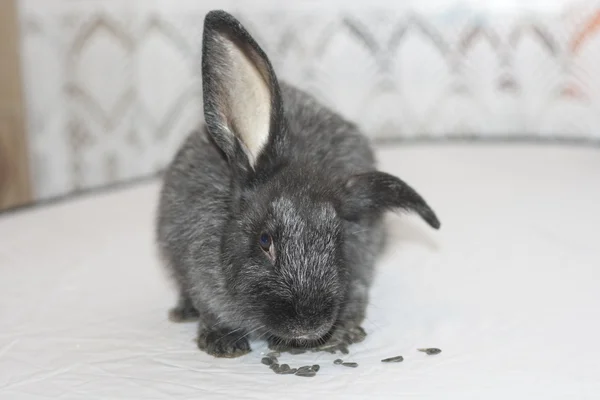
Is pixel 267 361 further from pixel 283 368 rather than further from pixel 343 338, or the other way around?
pixel 343 338

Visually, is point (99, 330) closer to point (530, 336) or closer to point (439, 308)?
→ point (439, 308)

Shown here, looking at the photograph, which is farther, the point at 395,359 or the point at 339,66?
the point at 339,66

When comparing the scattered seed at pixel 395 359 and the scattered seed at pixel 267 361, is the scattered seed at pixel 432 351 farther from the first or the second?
the scattered seed at pixel 267 361

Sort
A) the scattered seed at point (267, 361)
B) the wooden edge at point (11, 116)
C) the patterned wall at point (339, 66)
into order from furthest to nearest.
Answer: the patterned wall at point (339, 66), the wooden edge at point (11, 116), the scattered seed at point (267, 361)

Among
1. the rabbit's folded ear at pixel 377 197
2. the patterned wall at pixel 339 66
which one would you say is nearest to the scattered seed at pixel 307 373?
the rabbit's folded ear at pixel 377 197

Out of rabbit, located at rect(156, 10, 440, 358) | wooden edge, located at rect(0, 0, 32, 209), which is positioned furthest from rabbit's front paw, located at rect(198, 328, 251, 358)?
wooden edge, located at rect(0, 0, 32, 209)

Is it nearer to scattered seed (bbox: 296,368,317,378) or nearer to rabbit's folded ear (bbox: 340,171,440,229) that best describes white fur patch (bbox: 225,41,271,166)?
rabbit's folded ear (bbox: 340,171,440,229)

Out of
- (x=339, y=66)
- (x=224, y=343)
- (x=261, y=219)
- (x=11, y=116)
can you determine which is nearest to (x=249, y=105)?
(x=261, y=219)
